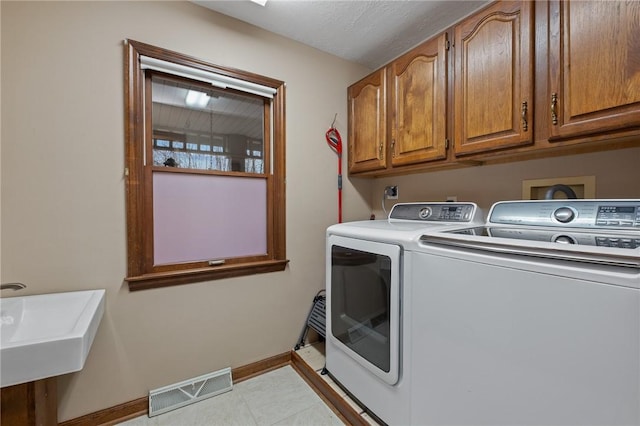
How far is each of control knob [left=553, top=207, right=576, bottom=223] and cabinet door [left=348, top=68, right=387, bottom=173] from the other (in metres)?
1.02

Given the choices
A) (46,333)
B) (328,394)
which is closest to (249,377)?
(328,394)

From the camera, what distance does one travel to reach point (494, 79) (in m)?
1.35

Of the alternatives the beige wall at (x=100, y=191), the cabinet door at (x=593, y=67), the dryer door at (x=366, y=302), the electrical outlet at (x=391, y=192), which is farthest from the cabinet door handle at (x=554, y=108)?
the beige wall at (x=100, y=191)

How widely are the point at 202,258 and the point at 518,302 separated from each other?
1659 mm

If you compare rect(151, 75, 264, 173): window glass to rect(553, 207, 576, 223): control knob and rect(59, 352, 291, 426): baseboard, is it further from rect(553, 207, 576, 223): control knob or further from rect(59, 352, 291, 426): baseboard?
rect(553, 207, 576, 223): control knob

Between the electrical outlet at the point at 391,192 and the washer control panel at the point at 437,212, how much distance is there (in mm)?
342

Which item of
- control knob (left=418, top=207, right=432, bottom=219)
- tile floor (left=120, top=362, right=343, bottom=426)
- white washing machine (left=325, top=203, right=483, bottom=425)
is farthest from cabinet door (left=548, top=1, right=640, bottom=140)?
tile floor (left=120, top=362, right=343, bottom=426)

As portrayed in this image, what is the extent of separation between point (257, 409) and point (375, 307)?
0.96 metres

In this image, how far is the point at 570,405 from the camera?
77 cm

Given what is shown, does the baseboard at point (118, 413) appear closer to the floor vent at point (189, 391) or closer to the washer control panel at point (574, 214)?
the floor vent at point (189, 391)

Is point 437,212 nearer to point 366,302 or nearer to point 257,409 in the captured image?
point 366,302

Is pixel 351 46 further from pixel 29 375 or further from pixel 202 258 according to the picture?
pixel 29 375

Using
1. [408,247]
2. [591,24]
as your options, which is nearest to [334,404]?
[408,247]

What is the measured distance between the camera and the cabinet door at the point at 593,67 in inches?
38.5
